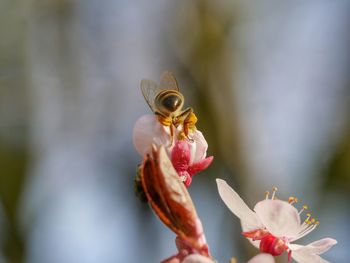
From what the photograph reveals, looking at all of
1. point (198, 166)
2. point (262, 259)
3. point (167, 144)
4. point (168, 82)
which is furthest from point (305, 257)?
point (168, 82)

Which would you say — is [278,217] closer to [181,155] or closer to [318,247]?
[318,247]

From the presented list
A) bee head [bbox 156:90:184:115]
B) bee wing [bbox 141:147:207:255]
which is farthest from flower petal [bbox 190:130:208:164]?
bee wing [bbox 141:147:207:255]

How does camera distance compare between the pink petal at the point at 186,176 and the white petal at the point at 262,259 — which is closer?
the white petal at the point at 262,259

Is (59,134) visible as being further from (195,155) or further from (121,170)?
(195,155)

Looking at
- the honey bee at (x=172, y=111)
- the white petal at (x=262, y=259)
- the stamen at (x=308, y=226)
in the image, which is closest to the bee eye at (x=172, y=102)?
the honey bee at (x=172, y=111)

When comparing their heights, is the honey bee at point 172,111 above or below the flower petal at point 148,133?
above

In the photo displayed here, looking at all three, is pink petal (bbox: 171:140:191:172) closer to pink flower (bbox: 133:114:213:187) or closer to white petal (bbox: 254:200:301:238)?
pink flower (bbox: 133:114:213:187)

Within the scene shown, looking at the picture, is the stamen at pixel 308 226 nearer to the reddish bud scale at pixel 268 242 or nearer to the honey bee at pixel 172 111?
the reddish bud scale at pixel 268 242

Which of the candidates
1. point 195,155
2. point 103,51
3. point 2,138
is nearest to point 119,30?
point 103,51
